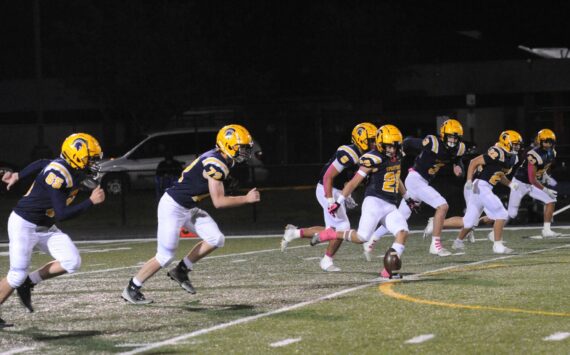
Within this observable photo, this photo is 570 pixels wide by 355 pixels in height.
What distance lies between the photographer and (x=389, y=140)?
43.7ft

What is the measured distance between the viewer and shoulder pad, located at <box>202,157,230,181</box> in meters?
11.5

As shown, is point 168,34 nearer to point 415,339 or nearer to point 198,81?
point 198,81

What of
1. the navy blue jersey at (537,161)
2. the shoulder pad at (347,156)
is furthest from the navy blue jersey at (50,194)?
the navy blue jersey at (537,161)

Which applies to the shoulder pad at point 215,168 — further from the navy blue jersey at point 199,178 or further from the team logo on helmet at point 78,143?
the team logo on helmet at point 78,143

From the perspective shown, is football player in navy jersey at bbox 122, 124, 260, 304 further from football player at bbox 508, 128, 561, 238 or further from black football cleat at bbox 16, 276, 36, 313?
football player at bbox 508, 128, 561, 238

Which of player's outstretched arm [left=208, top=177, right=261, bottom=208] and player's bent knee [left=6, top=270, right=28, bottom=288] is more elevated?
player's outstretched arm [left=208, top=177, right=261, bottom=208]

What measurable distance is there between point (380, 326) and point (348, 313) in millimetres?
807

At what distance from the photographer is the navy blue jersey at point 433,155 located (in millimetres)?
16578

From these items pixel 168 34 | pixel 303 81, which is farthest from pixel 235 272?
pixel 303 81

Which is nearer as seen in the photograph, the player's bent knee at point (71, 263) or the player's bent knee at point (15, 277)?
the player's bent knee at point (15, 277)

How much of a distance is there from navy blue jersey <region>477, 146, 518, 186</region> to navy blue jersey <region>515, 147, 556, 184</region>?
199 cm

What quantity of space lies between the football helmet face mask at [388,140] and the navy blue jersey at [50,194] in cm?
401

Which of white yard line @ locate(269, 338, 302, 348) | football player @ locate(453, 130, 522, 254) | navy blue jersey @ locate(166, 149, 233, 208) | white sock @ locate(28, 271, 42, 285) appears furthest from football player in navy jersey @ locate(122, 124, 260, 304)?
football player @ locate(453, 130, 522, 254)

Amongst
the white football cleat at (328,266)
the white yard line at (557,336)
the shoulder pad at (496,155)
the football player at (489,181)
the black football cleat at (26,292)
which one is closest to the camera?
the white yard line at (557,336)
